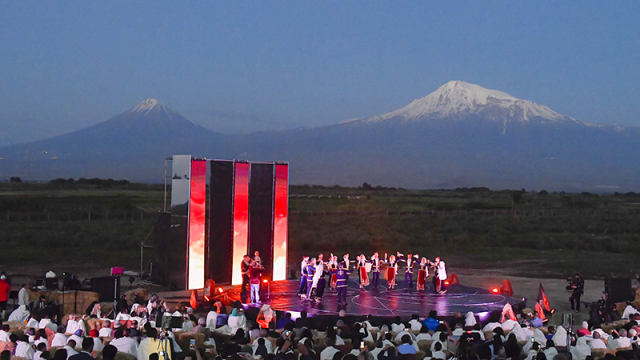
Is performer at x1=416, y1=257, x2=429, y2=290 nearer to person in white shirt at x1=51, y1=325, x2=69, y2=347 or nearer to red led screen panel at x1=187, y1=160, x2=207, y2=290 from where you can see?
red led screen panel at x1=187, y1=160, x2=207, y2=290

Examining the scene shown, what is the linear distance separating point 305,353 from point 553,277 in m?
25.7

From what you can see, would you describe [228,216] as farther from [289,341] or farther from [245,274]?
[289,341]

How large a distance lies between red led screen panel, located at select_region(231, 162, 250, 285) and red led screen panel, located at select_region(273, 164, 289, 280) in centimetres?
Answer: 141

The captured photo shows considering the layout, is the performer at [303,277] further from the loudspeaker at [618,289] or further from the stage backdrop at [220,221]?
the loudspeaker at [618,289]

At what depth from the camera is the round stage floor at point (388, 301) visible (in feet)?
64.5

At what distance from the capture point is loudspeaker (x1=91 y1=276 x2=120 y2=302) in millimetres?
19672

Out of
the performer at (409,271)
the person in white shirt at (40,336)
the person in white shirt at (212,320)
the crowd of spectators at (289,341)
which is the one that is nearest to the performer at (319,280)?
the performer at (409,271)

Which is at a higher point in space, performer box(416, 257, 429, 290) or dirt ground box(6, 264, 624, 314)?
performer box(416, 257, 429, 290)

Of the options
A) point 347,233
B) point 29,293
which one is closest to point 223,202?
point 29,293

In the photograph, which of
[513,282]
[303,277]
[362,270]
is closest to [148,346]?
[303,277]

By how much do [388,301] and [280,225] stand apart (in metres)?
6.03

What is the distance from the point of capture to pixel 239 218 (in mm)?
24406

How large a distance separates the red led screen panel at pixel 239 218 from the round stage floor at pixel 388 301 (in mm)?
1008

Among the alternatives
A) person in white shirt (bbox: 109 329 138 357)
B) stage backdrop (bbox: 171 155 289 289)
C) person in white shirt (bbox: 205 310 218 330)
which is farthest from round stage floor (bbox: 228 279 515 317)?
person in white shirt (bbox: 109 329 138 357)
